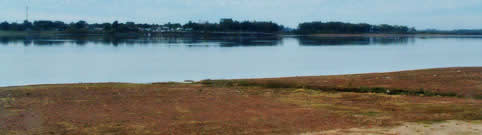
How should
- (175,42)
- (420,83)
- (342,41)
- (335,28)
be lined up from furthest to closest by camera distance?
(335,28) < (342,41) < (175,42) < (420,83)

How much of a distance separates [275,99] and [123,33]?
394ft

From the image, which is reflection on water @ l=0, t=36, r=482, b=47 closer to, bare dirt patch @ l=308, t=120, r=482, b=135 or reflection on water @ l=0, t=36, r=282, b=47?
reflection on water @ l=0, t=36, r=282, b=47

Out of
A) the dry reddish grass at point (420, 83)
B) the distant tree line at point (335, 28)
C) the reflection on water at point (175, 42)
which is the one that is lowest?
the dry reddish grass at point (420, 83)

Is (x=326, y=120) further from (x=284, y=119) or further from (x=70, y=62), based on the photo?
(x=70, y=62)

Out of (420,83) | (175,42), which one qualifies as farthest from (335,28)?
(420,83)

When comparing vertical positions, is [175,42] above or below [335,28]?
below

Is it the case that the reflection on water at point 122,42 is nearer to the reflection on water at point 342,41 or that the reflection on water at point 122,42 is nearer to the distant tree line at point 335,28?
the reflection on water at point 342,41

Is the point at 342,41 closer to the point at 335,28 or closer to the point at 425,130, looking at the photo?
the point at 335,28

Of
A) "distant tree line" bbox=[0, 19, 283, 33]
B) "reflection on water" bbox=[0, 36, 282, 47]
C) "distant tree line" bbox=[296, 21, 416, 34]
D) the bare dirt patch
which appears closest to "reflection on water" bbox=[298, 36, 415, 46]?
"reflection on water" bbox=[0, 36, 282, 47]

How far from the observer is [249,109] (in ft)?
38.1

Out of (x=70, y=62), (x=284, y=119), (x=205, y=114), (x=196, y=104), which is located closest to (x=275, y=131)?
(x=284, y=119)

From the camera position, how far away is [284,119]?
10.1m

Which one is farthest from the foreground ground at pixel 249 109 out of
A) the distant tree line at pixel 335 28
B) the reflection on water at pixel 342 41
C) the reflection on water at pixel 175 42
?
the distant tree line at pixel 335 28

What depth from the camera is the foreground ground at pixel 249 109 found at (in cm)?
910
